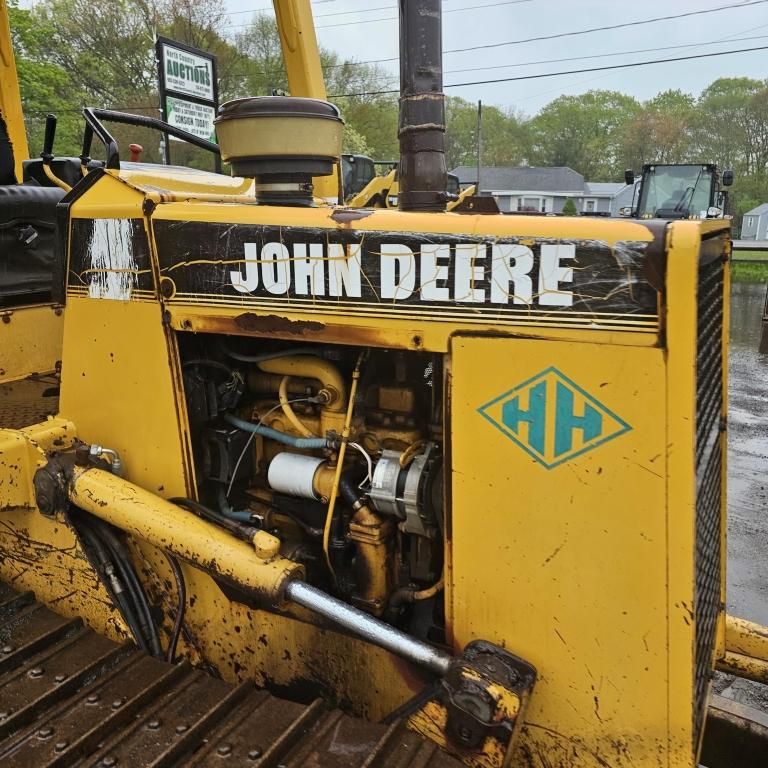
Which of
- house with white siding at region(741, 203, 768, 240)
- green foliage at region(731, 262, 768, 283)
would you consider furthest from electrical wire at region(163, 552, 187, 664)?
house with white siding at region(741, 203, 768, 240)

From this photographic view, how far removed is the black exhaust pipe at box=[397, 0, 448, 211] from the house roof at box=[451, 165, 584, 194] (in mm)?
48619

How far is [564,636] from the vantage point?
5.15ft

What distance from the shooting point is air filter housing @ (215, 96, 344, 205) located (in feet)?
Result: 6.10

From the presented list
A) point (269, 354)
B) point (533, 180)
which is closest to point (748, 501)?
point (269, 354)

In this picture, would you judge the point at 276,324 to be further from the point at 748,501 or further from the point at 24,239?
the point at 748,501

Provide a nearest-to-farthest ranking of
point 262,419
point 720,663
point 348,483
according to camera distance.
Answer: point 348,483 → point 262,419 → point 720,663

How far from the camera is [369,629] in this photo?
5.44 feet

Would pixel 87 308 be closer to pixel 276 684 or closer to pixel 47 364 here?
pixel 47 364

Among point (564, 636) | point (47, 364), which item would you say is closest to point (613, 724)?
point (564, 636)

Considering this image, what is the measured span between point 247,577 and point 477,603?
57 centimetres

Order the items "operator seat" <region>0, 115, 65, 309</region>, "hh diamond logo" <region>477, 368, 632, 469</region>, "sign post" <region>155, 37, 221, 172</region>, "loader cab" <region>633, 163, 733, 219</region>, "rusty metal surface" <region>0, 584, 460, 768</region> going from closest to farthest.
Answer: "hh diamond logo" <region>477, 368, 632, 469</region>
"rusty metal surface" <region>0, 584, 460, 768</region>
"operator seat" <region>0, 115, 65, 309</region>
"sign post" <region>155, 37, 221, 172</region>
"loader cab" <region>633, 163, 733, 219</region>

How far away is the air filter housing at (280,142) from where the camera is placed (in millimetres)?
1858

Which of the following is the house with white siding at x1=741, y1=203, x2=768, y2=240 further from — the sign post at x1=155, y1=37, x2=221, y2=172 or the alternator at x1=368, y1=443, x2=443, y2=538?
the alternator at x1=368, y1=443, x2=443, y2=538

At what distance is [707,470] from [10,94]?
12.1 ft
